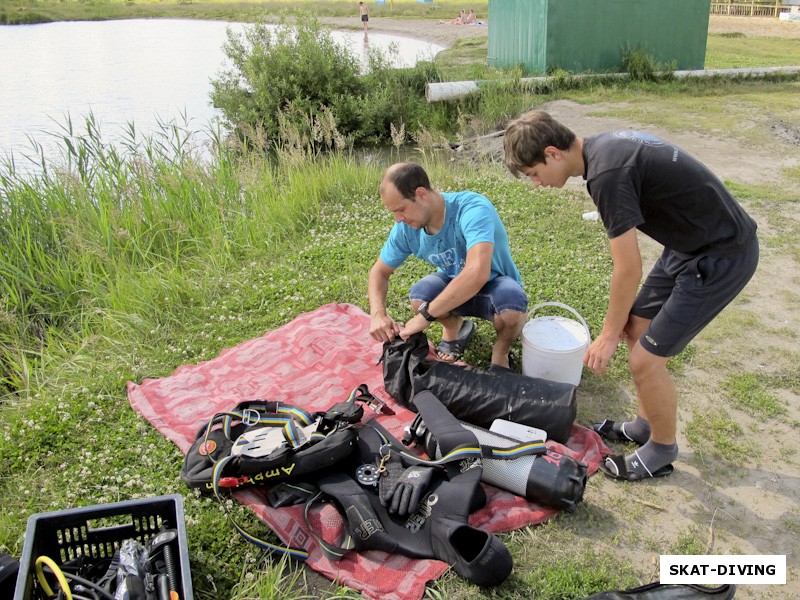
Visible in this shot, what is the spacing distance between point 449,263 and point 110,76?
17.8m

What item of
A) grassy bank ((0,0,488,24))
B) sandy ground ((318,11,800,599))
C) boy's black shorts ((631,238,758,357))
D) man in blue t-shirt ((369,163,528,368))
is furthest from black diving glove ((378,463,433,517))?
grassy bank ((0,0,488,24))

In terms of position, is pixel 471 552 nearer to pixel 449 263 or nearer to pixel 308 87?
pixel 449 263

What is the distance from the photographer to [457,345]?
4371 millimetres

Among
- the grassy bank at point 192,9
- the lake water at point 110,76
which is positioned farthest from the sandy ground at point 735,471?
the grassy bank at point 192,9

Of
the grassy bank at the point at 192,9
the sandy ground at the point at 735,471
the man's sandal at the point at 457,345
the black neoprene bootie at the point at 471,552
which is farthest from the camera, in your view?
the grassy bank at the point at 192,9

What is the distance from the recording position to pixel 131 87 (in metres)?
17.1

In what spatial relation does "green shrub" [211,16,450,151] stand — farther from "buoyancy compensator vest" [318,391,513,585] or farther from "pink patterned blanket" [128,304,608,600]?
"buoyancy compensator vest" [318,391,513,585]

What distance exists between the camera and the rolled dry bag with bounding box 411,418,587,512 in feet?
10.1

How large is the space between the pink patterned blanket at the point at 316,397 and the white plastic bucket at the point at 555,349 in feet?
1.11

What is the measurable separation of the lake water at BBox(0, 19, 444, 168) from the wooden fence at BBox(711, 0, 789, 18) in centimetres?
1347

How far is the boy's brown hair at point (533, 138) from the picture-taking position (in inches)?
111

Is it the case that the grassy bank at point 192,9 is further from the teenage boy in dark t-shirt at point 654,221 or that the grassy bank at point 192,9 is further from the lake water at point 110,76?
the teenage boy in dark t-shirt at point 654,221

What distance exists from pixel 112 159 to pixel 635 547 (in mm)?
5810

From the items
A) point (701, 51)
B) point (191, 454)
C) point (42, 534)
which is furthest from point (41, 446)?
point (701, 51)
